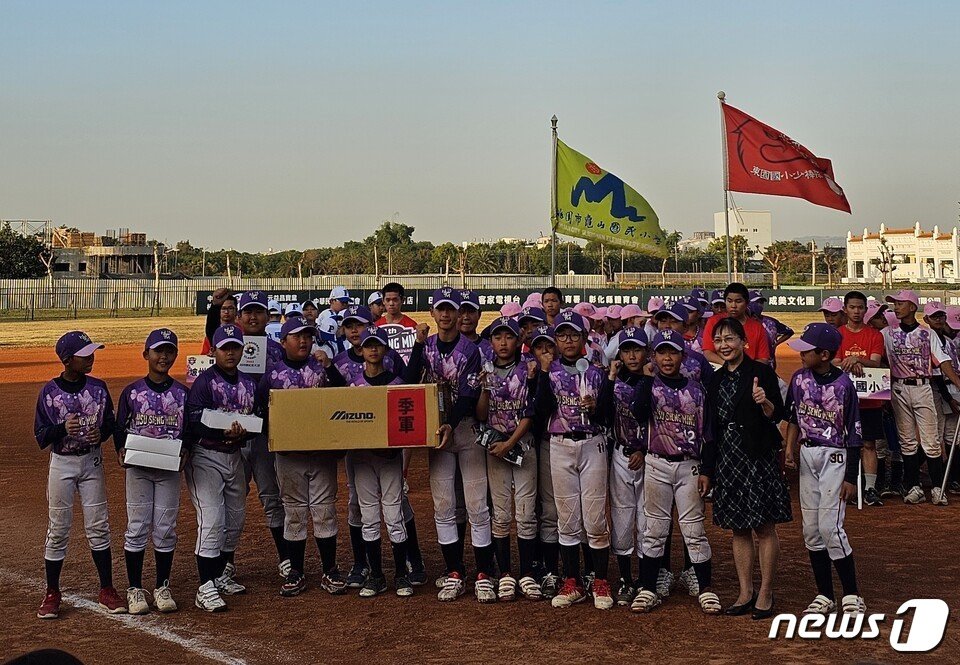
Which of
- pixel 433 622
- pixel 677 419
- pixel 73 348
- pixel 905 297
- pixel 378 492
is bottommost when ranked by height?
pixel 433 622

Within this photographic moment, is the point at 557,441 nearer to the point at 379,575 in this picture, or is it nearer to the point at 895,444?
the point at 379,575

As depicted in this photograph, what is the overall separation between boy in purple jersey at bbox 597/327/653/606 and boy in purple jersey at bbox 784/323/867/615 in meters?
1.07

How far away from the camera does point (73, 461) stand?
287 inches

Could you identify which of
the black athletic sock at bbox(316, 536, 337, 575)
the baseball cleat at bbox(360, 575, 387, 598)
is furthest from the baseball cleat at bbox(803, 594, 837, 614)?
the black athletic sock at bbox(316, 536, 337, 575)

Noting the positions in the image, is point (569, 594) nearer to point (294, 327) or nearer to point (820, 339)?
point (820, 339)

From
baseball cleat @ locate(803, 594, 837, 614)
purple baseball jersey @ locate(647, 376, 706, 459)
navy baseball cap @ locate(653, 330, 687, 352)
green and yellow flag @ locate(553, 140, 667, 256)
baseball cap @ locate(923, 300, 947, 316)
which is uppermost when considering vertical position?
green and yellow flag @ locate(553, 140, 667, 256)

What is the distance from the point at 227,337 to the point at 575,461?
2.74 metres

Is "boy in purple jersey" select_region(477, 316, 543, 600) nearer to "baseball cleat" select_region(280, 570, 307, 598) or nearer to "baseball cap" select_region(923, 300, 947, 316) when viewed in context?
"baseball cleat" select_region(280, 570, 307, 598)

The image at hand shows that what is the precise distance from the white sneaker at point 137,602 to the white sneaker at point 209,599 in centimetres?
36

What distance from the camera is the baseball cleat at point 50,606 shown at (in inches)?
281

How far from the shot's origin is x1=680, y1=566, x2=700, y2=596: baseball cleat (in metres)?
7.40

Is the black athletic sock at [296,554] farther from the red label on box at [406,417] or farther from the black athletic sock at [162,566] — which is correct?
the red label on box at [406,417]

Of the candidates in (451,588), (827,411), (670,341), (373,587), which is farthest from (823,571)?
(373,587)

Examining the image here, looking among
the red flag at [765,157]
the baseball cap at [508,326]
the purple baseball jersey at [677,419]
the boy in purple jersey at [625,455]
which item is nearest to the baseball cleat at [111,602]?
the baseball cap at [508,326]
